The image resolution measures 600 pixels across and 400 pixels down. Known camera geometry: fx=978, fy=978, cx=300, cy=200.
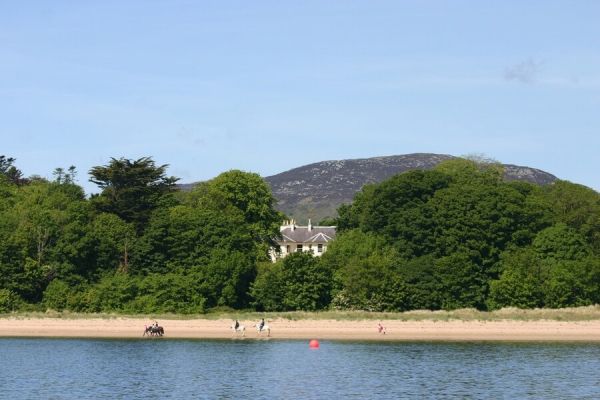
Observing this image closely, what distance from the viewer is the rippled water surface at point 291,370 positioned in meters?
44.7

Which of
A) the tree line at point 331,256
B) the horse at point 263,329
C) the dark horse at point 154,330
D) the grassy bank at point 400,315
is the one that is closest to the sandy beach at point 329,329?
the horse at point 263,329

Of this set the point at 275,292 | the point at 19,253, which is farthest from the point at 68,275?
the point at 275,292

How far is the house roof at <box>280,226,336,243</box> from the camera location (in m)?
152

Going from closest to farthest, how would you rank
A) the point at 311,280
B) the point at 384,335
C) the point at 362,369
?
the point at 362,369
the point at 384,335
the point at 311,280

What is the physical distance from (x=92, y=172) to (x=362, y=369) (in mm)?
53395

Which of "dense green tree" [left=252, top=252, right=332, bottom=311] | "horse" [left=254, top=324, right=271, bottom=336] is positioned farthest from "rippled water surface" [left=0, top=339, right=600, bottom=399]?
"dense green tree" [left=252, top=252, right=332, bottom=311]

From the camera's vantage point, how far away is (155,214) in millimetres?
89375

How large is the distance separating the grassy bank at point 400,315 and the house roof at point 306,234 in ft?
240

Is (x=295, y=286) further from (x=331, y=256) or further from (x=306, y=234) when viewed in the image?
(x=306, y=234)

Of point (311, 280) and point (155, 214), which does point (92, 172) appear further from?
point (311, 280)

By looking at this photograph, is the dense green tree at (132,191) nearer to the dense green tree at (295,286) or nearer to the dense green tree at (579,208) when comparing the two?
the dense green tree at (295,286)

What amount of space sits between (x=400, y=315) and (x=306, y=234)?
7949cm

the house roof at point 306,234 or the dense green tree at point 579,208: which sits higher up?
the house roof at point 306,234

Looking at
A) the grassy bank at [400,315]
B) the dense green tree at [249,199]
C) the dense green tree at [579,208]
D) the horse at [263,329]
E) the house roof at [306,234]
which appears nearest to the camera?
the horse at [263,329]
